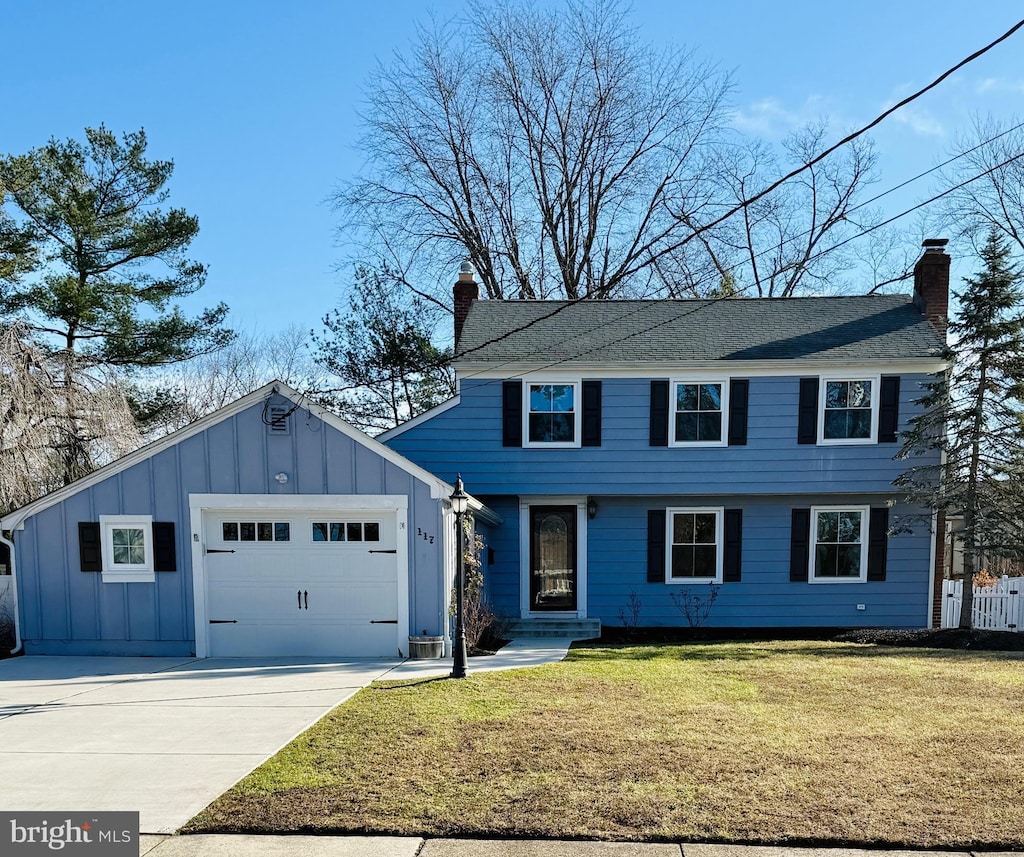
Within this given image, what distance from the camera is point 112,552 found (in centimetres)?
1016

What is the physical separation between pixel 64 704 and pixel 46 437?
775 centimetres

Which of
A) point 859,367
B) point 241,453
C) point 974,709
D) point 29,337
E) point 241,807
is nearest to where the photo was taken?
point 241,807

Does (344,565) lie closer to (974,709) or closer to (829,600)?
(974,709)

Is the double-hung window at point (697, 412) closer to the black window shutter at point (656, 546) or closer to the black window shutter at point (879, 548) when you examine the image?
the black window shutter at point (656, 546)

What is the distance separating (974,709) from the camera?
6.91m

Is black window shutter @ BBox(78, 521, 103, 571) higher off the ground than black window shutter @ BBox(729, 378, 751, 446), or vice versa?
black window shutter @ BBox(729, 378, 751, 446)

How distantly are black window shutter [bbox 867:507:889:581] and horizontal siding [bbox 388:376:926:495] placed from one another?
2.40ft

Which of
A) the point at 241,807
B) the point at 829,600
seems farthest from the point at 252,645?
the point at 829,600

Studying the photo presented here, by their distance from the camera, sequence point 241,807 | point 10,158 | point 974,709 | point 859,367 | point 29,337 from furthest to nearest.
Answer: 1. point 10,158
2. point 29,337
3. point 859,367
4. point 974,709
5. point 241,807

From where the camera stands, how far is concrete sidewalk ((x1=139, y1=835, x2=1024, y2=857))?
398 centimetres

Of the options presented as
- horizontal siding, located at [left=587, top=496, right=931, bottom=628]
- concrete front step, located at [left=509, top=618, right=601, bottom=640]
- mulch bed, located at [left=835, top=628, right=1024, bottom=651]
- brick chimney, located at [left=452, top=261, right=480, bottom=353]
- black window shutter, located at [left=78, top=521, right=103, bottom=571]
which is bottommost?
concrete front step, located at [left=509, top=618, right=601, bottom=640]

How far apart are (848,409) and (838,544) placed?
2.62 m

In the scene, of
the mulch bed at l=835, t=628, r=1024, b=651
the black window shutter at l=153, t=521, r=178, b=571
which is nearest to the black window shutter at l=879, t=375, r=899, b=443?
the mulch bed at l=835, t=628, r=1024, b=651

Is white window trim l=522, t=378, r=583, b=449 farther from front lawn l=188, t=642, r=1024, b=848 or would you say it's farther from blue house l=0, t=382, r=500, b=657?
front lawn l=188, t=642, r=1024, b=848
